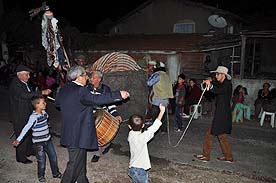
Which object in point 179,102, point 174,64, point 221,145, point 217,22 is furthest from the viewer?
point 217,22

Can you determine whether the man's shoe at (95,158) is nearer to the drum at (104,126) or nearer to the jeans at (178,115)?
the drum at (104,126)

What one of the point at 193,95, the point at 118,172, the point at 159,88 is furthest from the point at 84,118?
the point at 193,95

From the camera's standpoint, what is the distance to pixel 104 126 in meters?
5.41

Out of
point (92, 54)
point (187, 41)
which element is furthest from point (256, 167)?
point (92, 54)

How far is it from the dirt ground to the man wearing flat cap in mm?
388

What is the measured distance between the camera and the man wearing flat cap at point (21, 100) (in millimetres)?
5859

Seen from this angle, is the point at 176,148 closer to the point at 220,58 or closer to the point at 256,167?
the point at 256,167

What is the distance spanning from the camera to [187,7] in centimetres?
1945

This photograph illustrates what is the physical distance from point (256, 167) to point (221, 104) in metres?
1.41

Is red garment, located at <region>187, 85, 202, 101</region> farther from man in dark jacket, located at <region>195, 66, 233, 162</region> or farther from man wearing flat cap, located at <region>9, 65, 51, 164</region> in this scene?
man wearing flat cap, located at <region>9, 65, 51, 164</region>

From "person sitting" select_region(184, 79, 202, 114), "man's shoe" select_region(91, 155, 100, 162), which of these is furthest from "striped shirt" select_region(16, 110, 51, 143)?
"person sitting" select_region(184, 79, 202, 114)

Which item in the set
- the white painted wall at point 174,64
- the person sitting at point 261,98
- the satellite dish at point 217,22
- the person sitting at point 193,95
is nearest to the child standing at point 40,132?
the person sitting at point 193,95

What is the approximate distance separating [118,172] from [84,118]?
1.84m

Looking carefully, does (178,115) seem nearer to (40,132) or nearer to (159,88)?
(159,88)
